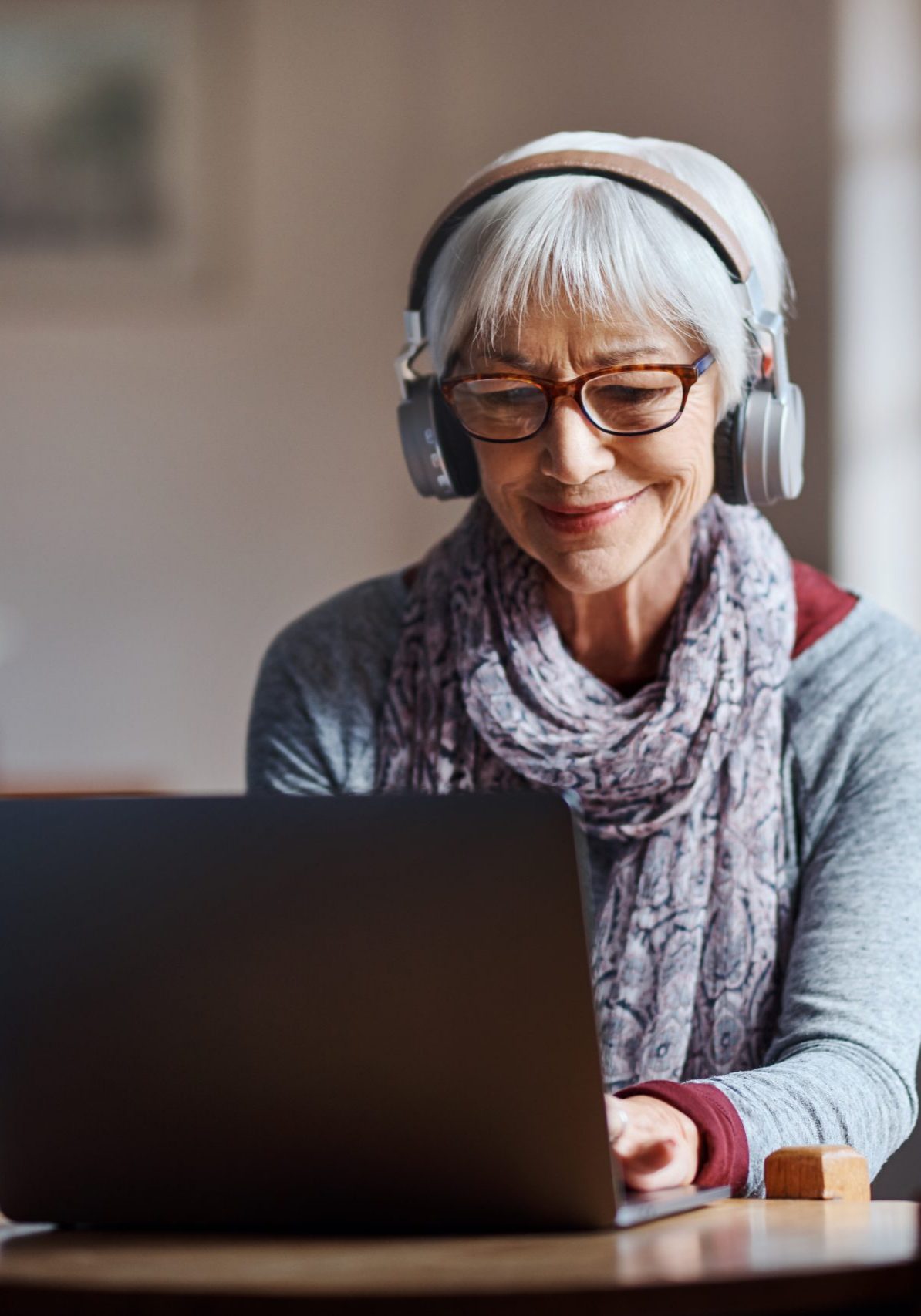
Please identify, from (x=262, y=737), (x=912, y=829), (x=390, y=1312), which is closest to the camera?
(x=390, y=1312)

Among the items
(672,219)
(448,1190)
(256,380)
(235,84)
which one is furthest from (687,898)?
(235,84)

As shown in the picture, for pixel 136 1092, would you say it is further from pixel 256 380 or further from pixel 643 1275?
pixel 256 380

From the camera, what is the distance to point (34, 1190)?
696mm

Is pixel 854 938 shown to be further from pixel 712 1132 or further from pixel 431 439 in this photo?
pixel 431 439

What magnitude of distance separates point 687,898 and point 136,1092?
714 millimetres

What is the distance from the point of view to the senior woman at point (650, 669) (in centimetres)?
122

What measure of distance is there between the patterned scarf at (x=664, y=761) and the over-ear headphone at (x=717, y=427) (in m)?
0.10

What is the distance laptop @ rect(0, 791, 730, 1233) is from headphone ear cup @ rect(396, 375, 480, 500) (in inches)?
29.7

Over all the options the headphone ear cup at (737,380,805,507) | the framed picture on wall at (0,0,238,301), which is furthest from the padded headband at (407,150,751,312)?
the framed picture on wall at (0,0,238,301)

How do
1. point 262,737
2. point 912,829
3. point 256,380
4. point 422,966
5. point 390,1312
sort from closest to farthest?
1. point 390,1312
2. point 422,966
3. point 912,829
4. point 262,737
5. point 256,380

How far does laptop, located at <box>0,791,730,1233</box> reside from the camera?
612 mm

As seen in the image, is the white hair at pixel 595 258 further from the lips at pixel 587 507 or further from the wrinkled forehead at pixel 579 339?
the lips at pixel 587 507

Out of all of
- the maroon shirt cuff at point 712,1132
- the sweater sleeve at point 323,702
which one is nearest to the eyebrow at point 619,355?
the sweater sleeve at point 323,702

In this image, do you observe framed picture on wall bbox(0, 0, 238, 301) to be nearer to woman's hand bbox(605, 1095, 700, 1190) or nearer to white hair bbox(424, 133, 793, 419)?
white hair bbox(424, 133, 793, 419)
